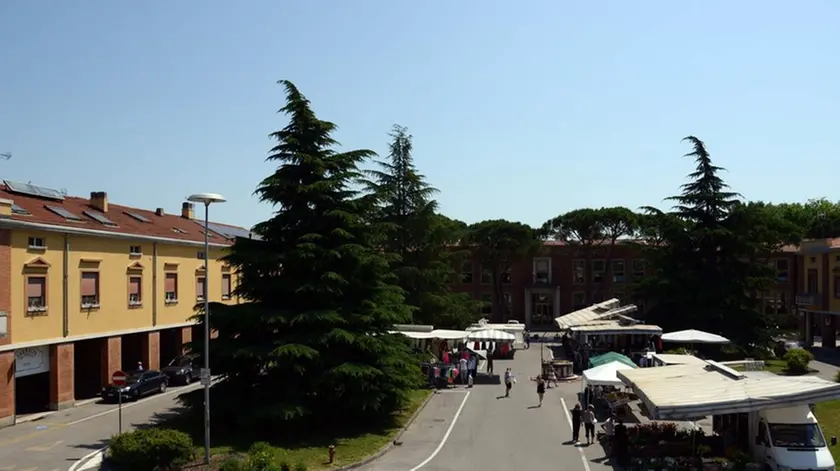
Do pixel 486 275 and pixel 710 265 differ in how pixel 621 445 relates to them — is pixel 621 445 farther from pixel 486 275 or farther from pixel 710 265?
pixel 486 275

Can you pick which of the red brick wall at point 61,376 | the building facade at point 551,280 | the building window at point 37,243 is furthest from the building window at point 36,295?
the building facade at point 551,280

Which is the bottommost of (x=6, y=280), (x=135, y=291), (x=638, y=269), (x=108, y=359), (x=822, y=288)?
(x=108, y=359)

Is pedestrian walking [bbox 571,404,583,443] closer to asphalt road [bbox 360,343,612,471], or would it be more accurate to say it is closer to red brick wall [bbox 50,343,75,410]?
asphalt road [bbox 360,343,612,471]

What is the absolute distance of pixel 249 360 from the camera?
2395 centimetres

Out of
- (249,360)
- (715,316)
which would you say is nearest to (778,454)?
(249,360)

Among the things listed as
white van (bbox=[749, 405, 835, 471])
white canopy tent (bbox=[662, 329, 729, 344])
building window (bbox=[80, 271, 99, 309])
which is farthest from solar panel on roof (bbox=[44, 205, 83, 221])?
white van (bbox=[749, 405, 835, 471])

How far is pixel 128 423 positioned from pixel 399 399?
10.6 m

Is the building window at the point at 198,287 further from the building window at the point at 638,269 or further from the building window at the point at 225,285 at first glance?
the building window at the point at 638,269

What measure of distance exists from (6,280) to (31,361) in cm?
375

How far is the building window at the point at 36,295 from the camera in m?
29.3

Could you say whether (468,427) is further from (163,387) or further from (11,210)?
(11,210)

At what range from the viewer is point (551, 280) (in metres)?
76.6

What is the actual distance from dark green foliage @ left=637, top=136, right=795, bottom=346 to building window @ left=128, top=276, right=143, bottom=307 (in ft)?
Answer: 100

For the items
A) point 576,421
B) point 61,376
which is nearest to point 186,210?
point 61,376
